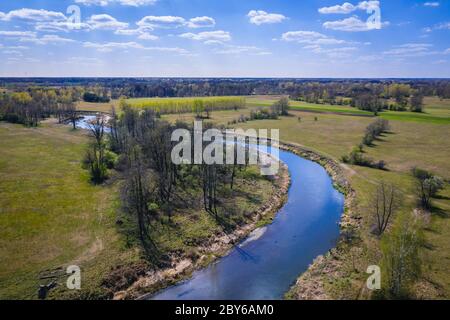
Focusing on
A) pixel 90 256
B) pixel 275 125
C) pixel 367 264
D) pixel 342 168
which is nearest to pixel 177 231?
pixel 90 256

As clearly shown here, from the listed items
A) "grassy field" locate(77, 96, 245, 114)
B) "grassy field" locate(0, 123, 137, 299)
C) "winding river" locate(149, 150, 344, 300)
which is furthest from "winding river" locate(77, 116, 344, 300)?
"grassy field" locate(77, 96, 245, 114)

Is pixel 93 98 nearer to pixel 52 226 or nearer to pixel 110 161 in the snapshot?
pixel 110 161

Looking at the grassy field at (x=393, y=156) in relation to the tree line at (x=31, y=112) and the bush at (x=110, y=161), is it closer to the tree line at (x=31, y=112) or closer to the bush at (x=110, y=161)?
the bush at (x=110, y=161)

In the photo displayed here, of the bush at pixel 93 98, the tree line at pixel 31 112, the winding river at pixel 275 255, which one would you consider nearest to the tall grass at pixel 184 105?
the tree line at pixel 31 112

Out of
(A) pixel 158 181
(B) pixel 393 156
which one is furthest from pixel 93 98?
(B) pixel 393 156

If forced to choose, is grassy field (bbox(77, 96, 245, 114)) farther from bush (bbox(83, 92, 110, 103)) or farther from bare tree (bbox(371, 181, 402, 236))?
bare tree (bbox(371, 181, 402, 236))

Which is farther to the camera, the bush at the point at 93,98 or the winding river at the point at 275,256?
the bush at the point at 93,98

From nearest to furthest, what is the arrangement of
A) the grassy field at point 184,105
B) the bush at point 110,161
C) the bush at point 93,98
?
the bush at point 110,161, the grassy field at point 184,105, the bush at point 93,98

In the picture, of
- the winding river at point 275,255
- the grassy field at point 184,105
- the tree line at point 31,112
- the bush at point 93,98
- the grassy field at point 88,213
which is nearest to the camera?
the winding river at point 275,255
